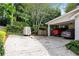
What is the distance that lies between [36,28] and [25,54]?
0.67 m

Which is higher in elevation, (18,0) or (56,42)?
(18,0)

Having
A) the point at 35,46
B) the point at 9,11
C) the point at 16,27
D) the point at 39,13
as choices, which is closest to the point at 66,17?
the point at 39,13

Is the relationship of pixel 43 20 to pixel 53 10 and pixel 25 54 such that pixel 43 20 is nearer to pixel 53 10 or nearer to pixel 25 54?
pixel 53 10

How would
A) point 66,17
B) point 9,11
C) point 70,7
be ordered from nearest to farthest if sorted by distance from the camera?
point 70,7 → point 9,11 → point 66,17

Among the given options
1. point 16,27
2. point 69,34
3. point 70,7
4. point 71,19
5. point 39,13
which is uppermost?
point 70,7

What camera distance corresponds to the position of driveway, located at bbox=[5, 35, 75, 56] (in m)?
6.25

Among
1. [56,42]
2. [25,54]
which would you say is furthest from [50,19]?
[25,54]

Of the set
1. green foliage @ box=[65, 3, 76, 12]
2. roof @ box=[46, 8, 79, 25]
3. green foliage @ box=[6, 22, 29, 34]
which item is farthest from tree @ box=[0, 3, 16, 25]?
green foliage @ box=[65, 3, 76, 12]

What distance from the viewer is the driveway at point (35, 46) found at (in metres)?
6.25

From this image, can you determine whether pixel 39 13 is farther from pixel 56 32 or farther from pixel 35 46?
pixel 35 46

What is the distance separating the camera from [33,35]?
6508mm

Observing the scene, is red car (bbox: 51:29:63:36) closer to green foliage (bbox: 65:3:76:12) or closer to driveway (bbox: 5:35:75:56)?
driveway (bbox: 5:35:75:56)

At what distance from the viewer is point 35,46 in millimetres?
6426

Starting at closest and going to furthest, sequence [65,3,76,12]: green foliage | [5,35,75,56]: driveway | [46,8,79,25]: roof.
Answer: [5,35,75,56]: driveway
[65,3,76,12]: green foliage
[46,8,79,25]: roof
